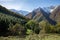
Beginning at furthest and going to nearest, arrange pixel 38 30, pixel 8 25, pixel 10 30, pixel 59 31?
pixel 59 31, pixel 38 30, pixel 8 25, pixel 10 30

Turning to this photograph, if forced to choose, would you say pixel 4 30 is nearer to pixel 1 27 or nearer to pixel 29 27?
pixel 1 27

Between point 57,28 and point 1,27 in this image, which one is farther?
point 57,28

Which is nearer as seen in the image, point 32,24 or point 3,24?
point 3,24

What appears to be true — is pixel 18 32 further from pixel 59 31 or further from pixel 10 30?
pixel 59 31

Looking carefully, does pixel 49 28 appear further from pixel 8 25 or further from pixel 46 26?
pixel 8 25

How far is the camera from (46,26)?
77312mm

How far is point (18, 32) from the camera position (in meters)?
55.7

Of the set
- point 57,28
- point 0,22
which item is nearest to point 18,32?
point 0,22

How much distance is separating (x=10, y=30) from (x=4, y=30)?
7.67 feet

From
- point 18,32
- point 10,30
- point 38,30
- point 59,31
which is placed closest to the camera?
point 18,32

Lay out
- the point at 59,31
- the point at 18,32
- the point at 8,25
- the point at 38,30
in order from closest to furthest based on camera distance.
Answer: the point at 18,32
the point at 8,25
the point at 38,30
the point at 59,31

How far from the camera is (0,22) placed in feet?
204

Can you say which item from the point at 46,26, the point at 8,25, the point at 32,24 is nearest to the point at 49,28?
the point at 46,26

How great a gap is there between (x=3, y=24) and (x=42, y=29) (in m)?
21.9
